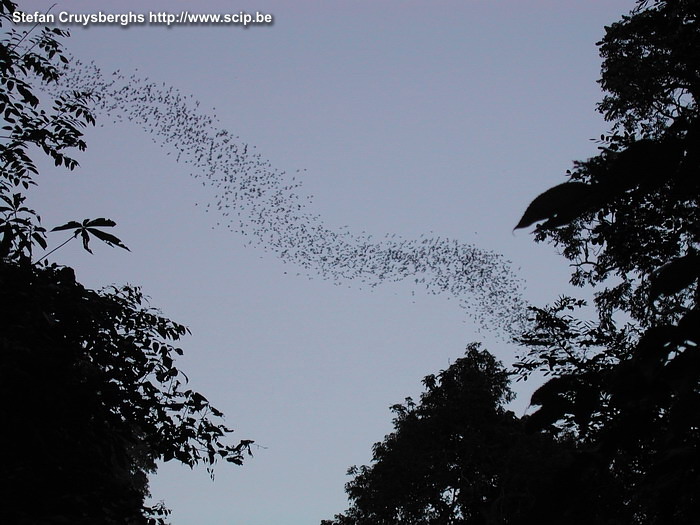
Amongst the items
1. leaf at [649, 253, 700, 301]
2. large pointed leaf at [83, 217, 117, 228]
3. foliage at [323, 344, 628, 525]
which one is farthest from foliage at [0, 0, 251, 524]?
foliage at [323, 344, 628, 525]

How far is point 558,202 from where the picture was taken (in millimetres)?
839

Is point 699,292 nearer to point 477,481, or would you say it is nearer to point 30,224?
point 30,224

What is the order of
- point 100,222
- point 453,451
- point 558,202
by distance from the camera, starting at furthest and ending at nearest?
point 453,451, point 100,222, point 558,202

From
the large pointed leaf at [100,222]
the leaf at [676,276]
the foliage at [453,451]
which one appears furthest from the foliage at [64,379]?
the foliage at [453,451]

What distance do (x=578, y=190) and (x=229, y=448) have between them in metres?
7.10

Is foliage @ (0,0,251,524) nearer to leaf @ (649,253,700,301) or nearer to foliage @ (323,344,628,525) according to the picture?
leaf @ (649,253,700,301)

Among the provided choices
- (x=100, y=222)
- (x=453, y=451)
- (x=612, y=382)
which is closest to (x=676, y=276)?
(x=612, y=382)

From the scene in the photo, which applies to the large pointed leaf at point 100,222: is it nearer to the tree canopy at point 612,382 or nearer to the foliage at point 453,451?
the tree canopy at point 612,382

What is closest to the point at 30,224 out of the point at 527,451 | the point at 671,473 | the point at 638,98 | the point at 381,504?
the point at 671,473

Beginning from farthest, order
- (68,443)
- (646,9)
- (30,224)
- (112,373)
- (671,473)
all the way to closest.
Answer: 1. (646,9)
2. (112,373)
3. (30,224)
4. (68,443)
5. (671,473)

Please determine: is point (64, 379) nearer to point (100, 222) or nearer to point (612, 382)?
point (100, 222)

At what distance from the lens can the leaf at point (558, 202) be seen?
2.71ft

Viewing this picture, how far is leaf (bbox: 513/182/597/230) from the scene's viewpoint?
83cm

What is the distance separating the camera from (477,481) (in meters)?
34.0
